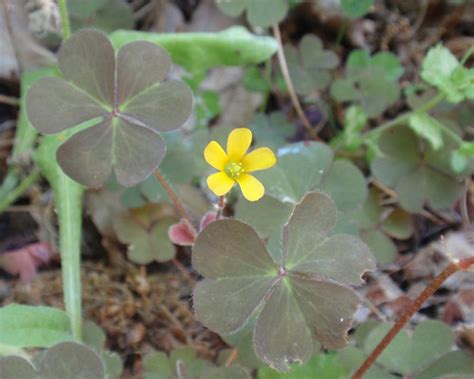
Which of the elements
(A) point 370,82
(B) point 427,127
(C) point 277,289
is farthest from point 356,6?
(C) point 277,289

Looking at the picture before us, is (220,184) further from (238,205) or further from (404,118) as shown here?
(404,118)

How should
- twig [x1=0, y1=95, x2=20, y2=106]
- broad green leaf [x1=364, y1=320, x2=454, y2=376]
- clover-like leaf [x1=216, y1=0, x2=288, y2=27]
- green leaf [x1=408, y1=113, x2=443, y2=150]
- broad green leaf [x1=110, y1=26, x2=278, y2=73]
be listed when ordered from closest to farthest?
1. broad green leaf [x1=364, y1=320, x2=454, y2=376]
2. green leaf [x1=408, y1=113, x2=443, y2=150]
3. broad green leaf [x1=110, y1=26, x2=278, y2=73]
4. clover-like leaf [x1=216, y1=0, x2=288, y2=27]
5. twig [x1=0, y1=95, x2=20, y2=106]

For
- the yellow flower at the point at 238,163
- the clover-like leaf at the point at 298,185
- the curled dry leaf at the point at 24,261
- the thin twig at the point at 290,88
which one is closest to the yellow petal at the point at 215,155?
the yellow flower at the point at 238,163

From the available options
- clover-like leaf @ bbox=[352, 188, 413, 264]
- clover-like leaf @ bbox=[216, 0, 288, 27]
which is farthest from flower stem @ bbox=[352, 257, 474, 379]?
clover-like leaf @ bbox=[216, 0, 288, 27]

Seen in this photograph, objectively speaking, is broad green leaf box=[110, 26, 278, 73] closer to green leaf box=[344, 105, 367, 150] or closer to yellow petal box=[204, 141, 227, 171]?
green leaf box=[344, 105, 367, 150]

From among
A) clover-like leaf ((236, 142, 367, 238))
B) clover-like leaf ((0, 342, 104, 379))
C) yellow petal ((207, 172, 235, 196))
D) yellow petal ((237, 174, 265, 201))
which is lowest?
clover-like leaf ((0, 342, 104, 379))
